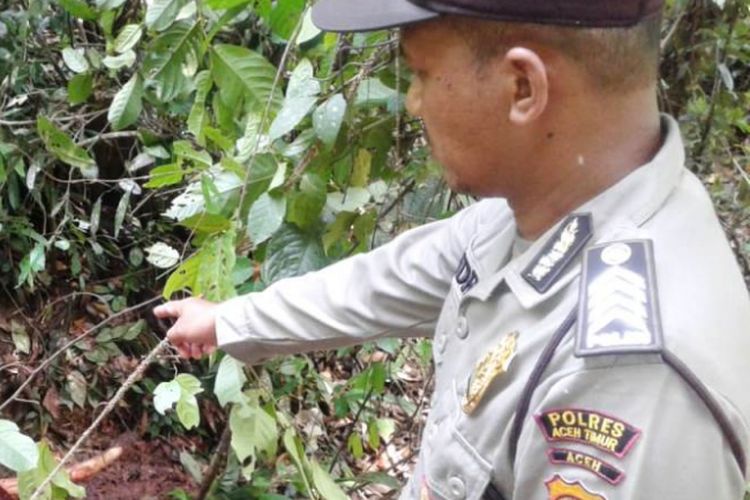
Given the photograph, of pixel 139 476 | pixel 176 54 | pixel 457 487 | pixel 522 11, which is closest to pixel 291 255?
pixel 176 54

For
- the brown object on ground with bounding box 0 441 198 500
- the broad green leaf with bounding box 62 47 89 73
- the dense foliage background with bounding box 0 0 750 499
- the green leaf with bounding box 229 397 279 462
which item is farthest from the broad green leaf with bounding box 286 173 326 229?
the brown object on ground with bounding box 0 441 198 500

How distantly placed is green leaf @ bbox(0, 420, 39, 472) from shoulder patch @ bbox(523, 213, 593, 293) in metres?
0.80

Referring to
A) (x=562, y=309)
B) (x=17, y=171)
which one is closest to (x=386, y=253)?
(x=562, y=309)

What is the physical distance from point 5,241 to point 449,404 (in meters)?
2.21

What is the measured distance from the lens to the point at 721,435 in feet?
2.89

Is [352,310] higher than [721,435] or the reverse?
the reverse

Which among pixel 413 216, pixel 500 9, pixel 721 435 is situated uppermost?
pixel 500 9

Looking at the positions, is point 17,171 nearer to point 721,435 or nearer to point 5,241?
point 5,241

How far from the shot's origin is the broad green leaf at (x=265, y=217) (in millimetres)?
1545

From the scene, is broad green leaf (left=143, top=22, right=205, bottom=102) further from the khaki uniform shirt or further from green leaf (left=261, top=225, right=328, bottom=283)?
the khaki uniform shirt

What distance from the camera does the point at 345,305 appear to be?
4.77ft

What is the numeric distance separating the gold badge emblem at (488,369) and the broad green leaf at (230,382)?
576mm

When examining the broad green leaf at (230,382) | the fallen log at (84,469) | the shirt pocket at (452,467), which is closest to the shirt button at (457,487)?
the shirt pocket at (452,467)

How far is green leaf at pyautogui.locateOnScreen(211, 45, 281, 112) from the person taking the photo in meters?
1.73
